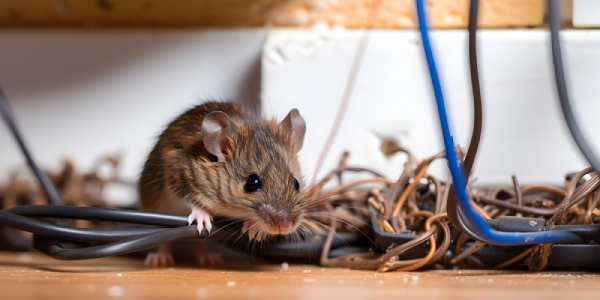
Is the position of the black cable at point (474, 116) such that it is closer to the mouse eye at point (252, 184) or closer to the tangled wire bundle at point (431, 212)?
the tangled wire bundle at point (431, 212)

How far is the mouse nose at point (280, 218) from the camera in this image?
111cm

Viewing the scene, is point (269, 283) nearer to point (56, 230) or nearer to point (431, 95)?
point (56, 230)

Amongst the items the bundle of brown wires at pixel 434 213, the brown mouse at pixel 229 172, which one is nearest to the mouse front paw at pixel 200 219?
the brown mouse at pixel 229 172

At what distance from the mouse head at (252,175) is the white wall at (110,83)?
1.57 feet

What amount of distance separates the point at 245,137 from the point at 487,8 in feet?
2.78

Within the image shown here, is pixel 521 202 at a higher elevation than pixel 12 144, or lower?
lower

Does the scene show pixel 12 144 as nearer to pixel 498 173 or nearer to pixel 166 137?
pixel 166 137

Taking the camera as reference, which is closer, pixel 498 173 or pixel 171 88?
Answer: pixel 498 173

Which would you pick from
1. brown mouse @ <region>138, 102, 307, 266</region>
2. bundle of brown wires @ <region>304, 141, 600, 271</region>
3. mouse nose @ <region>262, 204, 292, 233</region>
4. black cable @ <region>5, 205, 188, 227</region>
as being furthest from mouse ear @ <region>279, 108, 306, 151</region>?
black cable @ <region>5, 205, 188, 227</region>

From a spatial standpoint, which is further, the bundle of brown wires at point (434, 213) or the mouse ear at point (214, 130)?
the mouse ear at point (214, 130)

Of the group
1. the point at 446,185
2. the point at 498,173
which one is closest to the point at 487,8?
the point at 498,173

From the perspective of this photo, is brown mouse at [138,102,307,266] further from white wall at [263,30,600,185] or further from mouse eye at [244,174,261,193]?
white wall at [263,30,600,185]

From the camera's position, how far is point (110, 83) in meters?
1.74

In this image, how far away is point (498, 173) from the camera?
62.4 inches
